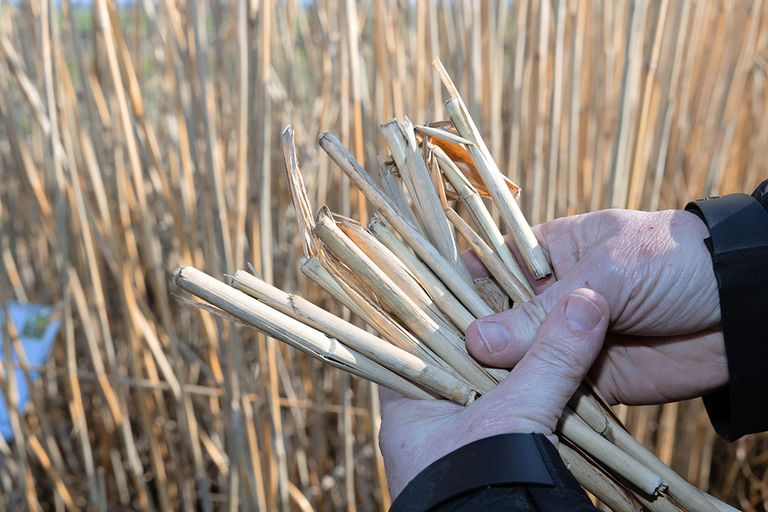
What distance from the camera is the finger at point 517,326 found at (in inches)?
24.5

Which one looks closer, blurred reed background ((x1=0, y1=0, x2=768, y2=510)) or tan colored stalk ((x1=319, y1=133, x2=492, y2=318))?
tan colored stalk ((x1=319, y1=133, x2=492, y2=318))

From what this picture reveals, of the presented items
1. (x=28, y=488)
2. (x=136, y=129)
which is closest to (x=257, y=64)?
(x=136, y=129)

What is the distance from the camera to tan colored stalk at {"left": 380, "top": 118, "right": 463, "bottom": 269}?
68cm

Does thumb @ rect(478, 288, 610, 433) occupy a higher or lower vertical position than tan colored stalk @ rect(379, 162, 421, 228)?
lower

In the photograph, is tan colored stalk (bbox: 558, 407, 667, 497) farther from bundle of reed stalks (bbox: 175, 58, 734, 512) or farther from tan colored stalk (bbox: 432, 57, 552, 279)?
tan colored stalk (bbox: 432, 57, 552, 279)

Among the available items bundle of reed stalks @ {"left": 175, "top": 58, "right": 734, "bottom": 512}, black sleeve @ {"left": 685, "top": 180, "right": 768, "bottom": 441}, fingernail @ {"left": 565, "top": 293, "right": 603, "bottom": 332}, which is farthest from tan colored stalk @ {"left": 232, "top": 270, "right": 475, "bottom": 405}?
black sleeve @ {"left": 685, "top": 180, "right": 768, "bottom": 441}

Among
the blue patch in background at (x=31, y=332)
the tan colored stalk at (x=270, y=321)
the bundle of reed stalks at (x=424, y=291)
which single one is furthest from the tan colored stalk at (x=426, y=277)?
the blue patch in background at (x=31, y=332)

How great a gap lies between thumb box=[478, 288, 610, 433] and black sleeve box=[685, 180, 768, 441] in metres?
0.12

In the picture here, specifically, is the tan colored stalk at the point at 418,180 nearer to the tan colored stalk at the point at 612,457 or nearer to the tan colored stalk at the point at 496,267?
the tan colored stalk at the point at 496,267

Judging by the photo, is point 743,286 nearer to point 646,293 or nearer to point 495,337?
point 646,293

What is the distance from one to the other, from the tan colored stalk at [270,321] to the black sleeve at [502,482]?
11 centimetres

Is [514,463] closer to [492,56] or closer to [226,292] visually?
[226,292]

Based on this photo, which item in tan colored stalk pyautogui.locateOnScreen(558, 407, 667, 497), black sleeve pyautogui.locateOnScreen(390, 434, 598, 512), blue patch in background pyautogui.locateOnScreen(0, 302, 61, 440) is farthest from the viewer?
blue patch in background pyautogui.locateOnScreen(0, 302, 61, 440)

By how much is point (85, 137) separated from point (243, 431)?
452 mm
